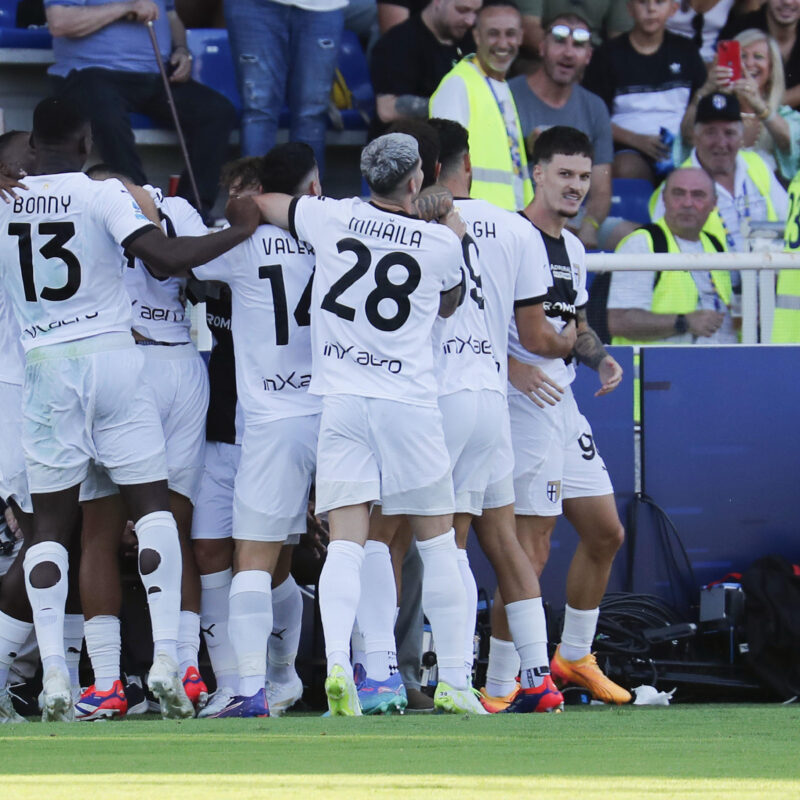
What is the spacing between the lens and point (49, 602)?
18.4 ft

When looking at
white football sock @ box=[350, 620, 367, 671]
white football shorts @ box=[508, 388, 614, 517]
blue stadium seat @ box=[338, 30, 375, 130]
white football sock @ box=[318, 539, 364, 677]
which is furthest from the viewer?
blue stadium seat @ box=[338, 30, 375, 130]

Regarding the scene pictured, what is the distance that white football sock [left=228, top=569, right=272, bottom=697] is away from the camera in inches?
225

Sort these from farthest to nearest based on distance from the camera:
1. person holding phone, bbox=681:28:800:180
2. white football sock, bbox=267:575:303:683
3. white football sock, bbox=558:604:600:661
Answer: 1. person holding phone, bbox=681:28:800:180
2. white football sock, bbox=558:604:600:661
3. white football sock, bbox=267:575:303:683

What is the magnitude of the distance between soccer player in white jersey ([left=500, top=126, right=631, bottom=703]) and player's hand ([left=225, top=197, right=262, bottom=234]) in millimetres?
1259

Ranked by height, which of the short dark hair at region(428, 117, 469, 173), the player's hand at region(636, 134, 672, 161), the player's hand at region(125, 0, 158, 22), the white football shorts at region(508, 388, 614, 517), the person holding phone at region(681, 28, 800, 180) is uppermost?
the player's hand at region(125, 0, 158, 22)

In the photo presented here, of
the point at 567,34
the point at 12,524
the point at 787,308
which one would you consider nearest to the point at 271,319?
the point at 12,524

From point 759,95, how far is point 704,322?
9.48ft

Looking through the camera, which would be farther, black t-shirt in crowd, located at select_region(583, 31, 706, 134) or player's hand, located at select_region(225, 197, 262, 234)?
black t-shirt in crowd, located at select_region(583, 31, 706, 134)

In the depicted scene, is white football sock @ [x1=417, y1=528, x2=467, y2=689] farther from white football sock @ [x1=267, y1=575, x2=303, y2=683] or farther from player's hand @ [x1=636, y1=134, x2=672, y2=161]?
player's hand @ [x1=636, y1=134, x2=672, y2=161]

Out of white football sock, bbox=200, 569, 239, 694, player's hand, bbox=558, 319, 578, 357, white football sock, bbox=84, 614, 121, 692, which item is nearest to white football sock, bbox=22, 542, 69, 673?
white football sock, bbox=84, 614, 121, 692

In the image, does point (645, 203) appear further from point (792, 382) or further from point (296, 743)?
point (296, 743)

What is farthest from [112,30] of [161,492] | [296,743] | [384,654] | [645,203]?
[296,743]

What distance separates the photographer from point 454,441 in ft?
19.4

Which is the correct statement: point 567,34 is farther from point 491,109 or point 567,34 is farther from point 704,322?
point 704,322
